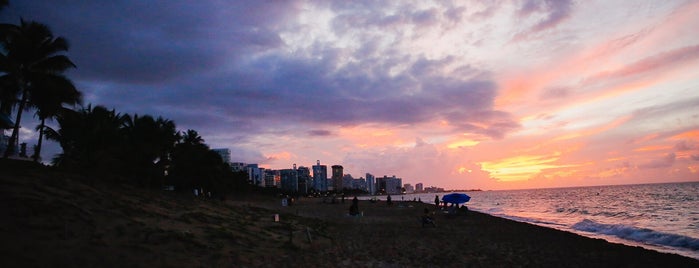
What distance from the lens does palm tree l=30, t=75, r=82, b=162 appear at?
2233cm

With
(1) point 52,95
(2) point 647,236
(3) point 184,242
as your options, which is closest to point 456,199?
(2) point 647,236

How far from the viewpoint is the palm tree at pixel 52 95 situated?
2233 cm

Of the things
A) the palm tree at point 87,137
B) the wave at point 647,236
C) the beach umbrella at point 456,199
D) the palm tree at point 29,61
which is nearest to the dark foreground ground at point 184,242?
the wave at point 647,236

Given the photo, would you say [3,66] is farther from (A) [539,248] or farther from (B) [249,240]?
(A) [539,248]

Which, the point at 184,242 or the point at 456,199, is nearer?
the point at 184,242

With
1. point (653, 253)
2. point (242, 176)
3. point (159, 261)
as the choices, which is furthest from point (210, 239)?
point (242, 176)

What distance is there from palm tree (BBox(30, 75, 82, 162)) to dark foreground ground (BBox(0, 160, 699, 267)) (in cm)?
910

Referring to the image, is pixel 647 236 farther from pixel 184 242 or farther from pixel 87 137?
pixel 87 137

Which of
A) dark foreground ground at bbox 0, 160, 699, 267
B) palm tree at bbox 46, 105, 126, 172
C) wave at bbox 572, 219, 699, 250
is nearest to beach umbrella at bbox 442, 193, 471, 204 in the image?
wave at bbox 572, 219, 699, 250

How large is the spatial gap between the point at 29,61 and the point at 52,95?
83.5 inches

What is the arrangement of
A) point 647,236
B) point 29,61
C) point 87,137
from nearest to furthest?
point 29,61
point 647,236
point 87,137

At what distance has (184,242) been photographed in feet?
40.4

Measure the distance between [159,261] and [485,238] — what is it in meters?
17.1

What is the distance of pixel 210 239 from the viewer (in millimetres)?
13734
